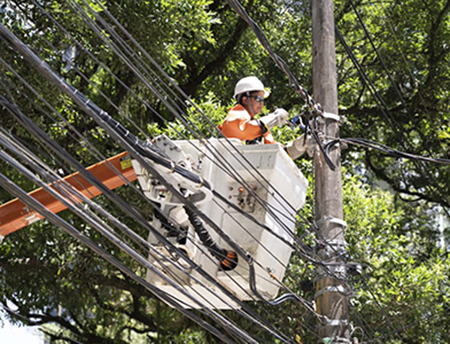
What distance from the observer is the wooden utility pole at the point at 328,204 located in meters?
7.26

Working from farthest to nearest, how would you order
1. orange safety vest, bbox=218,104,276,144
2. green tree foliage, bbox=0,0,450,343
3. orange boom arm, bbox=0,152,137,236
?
1. green tree foliage, bbox=0,0,450,343
2. orange safety vest, bbox=218,104,276,144
3. orange boom arm, bbox=0,152,137,236

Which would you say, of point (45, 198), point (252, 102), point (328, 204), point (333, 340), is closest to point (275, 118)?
point (252, 102)

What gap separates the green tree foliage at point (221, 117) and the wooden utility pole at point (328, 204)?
2.57 m

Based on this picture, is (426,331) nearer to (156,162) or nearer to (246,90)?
(246,90)

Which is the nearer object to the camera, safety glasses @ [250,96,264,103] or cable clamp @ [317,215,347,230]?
cable clamp @ [317,215,347,230]

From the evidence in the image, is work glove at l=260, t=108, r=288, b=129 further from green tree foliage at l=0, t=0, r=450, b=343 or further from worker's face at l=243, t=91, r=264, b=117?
green tree foliage at l=0, t=0, r=450, b=343

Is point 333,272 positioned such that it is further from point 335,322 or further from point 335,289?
point 335,322

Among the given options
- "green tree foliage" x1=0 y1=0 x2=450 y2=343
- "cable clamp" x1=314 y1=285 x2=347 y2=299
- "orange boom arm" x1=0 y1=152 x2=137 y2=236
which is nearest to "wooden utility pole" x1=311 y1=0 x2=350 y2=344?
"cable clamp" x1=314 y1=285 x2=347 y2=299

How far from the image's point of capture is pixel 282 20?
1609 cm

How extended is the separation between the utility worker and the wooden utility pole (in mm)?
364

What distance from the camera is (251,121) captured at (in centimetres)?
748

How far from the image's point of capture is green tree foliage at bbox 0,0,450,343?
12344 mm

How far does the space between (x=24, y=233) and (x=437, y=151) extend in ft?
29.0

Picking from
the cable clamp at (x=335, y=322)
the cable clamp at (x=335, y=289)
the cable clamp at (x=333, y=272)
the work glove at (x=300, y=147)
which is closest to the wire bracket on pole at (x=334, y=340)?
the cable clamp at (x=335, y=322)
